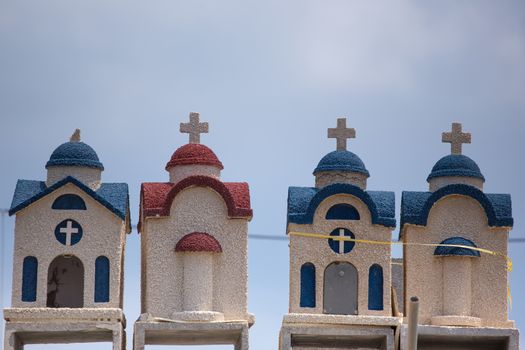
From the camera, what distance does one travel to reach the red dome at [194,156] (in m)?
31.5

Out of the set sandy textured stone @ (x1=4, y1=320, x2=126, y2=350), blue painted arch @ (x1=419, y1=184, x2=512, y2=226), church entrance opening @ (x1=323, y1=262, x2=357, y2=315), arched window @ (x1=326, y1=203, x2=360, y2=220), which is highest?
blue painted arch @ (x1=419, y1=184, x2=512, y2=226)

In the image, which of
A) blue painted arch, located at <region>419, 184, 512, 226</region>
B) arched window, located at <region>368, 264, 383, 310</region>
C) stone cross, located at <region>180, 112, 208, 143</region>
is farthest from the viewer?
stone cross, located at <region>180, 112, 208, 143</region>

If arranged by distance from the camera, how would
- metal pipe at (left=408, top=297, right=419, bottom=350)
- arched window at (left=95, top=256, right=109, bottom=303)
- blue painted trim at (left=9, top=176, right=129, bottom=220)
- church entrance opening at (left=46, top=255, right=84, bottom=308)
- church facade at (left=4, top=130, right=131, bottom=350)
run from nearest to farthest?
1. metal pipe at (left=408, top=297, right=419, bottom=350)
2. church facade at (left=4, top=130, right=131, bottom=350)
3. arched window at (left=95, top=256, right=109, bottom=303)
4. blue painted trim at (left=9, top=176, right=129, bottom=220)
5. church entrance opening at (left=46, top=255, right=84, bottom=308)

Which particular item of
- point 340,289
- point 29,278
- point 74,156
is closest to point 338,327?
point 340,289

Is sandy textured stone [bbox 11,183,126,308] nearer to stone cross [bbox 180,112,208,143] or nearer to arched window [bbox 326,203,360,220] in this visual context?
stone cross [bbox 180,112,208,143]

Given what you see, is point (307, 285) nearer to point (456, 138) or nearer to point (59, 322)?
point (456, 138)

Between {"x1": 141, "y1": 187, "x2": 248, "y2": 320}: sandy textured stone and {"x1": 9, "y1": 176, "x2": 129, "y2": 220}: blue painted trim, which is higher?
{"x1": 9, "y1": 176, "x2": 129, "y2": 220}: blue painted trim

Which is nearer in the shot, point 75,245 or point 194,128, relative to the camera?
point 75,245

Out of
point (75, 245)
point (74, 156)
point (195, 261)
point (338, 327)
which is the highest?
point (74, 156)

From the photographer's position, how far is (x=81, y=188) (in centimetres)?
3078

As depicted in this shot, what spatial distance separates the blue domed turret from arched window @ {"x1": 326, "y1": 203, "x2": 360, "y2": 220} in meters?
5.69

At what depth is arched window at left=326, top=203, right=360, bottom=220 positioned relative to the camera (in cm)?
3114

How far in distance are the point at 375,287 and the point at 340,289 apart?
832mm

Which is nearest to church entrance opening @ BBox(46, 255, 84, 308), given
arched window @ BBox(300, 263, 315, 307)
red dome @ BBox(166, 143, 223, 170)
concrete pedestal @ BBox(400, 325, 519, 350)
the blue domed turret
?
the blue domed turret
